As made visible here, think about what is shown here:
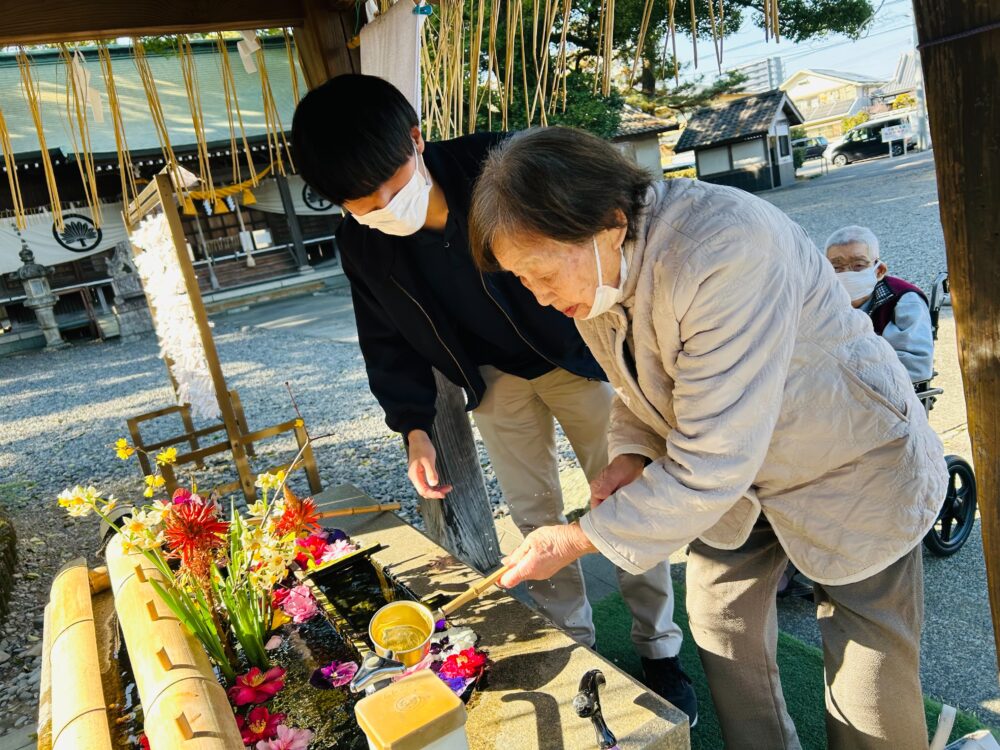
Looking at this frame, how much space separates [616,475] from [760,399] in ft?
1.52

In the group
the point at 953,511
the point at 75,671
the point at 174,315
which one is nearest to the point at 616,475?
the point at 75,671

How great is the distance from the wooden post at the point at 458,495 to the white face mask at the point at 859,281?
1.50 metres

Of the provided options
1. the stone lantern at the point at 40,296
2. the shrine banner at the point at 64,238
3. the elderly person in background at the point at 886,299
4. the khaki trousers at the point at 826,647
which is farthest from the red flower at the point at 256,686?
the shrine banner at the point at 64,238

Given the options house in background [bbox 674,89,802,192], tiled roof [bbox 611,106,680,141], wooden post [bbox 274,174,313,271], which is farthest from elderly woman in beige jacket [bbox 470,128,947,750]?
house in background [bbox 674,89,802,192]

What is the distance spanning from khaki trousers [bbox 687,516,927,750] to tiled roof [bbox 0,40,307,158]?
14398mm

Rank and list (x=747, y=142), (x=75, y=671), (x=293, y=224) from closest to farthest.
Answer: (x=75, y=671) < (x=293, y=224) < (x=747, y=142)

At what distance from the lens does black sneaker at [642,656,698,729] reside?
6.52 feet

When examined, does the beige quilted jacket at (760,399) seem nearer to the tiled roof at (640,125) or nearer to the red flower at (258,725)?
the red flower at (258,725)

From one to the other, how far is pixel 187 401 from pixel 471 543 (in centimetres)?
322

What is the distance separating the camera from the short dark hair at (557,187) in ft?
3.52

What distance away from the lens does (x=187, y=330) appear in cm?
487

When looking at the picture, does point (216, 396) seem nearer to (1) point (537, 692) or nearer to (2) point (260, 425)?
(2) point (260, 425)

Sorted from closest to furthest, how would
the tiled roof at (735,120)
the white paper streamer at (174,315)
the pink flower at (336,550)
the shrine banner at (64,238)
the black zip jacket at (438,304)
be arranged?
the black zip jacket at (438,304) → the pink flower at (336,550) → the white paper streamer at (174,315) → the shrine banner at (64,238) → the tiled roof at (735,120)

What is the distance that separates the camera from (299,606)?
1955 millimetres
